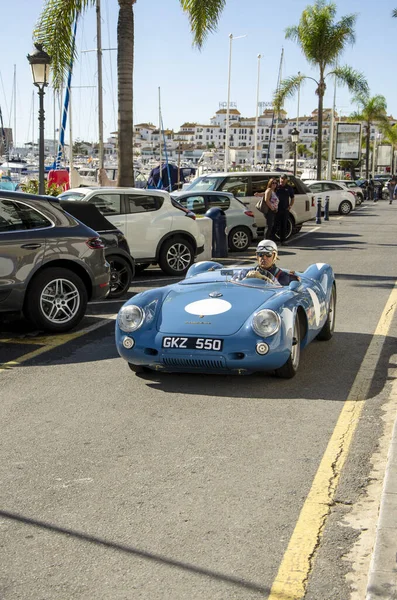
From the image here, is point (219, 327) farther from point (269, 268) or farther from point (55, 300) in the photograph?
point (55, 300)

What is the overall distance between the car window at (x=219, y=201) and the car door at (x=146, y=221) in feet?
17.4

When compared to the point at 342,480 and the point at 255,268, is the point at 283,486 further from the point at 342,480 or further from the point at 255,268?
the point at 255,268

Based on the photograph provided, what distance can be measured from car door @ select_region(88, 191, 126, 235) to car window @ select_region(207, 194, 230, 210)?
5.91 m

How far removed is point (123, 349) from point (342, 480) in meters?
2.84

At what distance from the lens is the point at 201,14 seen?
22125 millimetres

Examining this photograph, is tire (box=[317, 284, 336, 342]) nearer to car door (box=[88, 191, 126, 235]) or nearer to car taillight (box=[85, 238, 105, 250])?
car taillight (box=[85, 238, 105, 250])

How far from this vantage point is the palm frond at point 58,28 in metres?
20.3

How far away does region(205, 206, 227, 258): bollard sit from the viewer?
18594mm

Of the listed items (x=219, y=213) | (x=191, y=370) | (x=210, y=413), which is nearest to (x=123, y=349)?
(x=191, y=370)

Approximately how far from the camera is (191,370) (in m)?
7.37

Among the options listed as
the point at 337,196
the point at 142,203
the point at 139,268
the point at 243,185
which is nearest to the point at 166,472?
the point at 142,203

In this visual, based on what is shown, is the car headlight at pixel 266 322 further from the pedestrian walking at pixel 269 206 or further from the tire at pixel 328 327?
the pedestrian walking at pixel 269 206

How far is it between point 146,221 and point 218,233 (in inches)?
150

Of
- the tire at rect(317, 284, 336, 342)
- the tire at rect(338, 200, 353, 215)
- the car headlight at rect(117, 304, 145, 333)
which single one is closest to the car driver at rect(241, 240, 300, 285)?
the tire at rect(317, 284, 336, 342)
